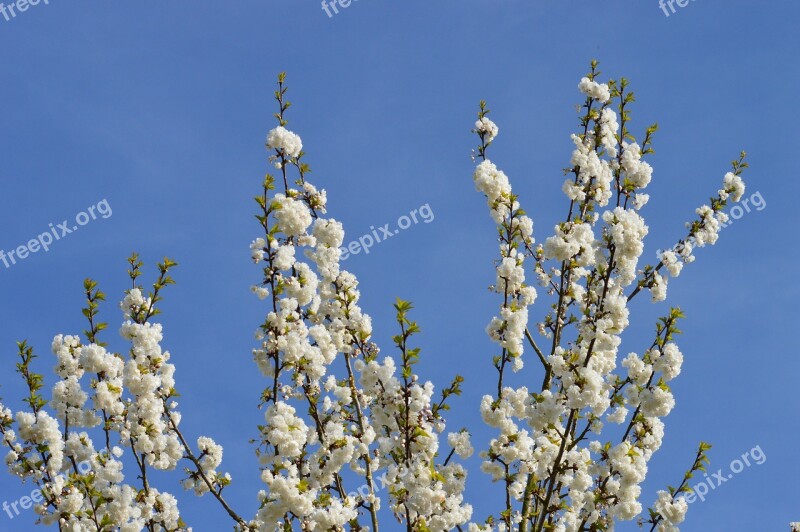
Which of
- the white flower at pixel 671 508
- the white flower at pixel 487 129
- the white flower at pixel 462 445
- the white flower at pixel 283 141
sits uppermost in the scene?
the white flower at pixel 487 129

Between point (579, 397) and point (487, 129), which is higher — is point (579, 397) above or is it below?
below

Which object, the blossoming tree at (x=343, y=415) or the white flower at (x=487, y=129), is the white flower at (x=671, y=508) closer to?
the blossoming tree at (x=343, y=415)

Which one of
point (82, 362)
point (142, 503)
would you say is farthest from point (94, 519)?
point (82, 362)

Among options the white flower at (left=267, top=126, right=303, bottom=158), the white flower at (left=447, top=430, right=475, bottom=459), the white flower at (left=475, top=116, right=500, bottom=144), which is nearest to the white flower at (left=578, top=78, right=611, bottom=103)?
the white flower at (left=475, top=116, right=500, bottom=144)

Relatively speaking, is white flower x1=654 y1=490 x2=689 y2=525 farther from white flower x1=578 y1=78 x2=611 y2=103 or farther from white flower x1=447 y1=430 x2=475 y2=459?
white flower x1=578 y1=78 x2=611 y2=103

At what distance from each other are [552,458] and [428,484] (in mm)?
1818

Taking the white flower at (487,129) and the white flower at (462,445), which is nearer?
the white flower at (462,445)

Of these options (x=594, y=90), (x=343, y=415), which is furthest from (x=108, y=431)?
→ (x=594, y=90)

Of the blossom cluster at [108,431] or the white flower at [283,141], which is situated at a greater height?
the white flower at [283,141]

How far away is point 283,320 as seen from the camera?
24.4ft

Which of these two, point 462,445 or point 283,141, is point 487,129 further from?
point 462,445

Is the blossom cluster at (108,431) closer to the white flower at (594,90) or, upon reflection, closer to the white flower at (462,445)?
the white flower at (462,445)

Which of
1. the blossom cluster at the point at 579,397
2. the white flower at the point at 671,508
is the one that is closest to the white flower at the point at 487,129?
the blossom cluster at the point at 579,397

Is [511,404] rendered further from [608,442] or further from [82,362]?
[82,362]
